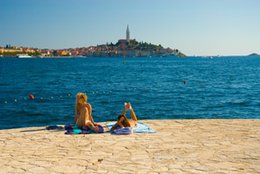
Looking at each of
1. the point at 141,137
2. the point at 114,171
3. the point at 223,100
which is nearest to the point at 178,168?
the point at 114,171

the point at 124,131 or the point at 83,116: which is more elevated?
the point at 83,116

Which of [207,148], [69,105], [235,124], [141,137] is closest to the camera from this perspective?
[207,148]

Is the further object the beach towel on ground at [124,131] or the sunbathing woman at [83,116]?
the sunbathing woman at [83,116]

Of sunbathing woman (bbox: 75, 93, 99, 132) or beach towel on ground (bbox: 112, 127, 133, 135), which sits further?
sunbathing woman (bbox: 75, 93, 99, 132)

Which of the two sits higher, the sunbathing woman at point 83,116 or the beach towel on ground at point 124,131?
the sunbathing woman at point 83,116

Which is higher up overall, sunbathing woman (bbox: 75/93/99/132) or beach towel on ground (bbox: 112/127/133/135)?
sunbathing woman (bbox: 75/93/99/132)

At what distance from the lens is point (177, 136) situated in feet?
34.3

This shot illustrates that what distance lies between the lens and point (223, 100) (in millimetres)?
34750

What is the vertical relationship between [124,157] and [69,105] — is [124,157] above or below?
above

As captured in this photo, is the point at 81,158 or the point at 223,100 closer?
the point at 81,158

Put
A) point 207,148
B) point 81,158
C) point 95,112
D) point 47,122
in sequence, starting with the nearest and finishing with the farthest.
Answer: point 81,158 → point 207,148 → point 47,122 → point 95,112

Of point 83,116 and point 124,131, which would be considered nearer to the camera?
point 124,131

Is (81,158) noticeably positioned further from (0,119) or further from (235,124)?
(0,119)

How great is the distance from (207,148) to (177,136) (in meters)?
1.52
